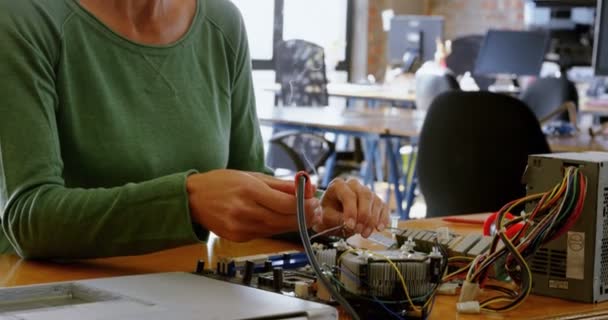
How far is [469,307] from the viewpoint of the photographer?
1.06 metres

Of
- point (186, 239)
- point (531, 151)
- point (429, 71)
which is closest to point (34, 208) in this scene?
point (186, 239)

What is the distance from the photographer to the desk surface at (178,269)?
3.55 ft

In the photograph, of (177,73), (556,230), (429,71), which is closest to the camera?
(556,230)

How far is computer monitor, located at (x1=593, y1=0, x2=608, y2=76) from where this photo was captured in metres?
2.39

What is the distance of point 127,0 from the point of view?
142 centimetres

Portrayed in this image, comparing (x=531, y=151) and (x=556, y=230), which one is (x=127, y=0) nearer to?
(x=556, y=230)

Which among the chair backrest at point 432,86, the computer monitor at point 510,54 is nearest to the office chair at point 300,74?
the chair backrest at point 432,86

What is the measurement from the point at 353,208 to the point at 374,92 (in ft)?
19.2

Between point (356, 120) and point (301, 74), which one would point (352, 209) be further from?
point (301, 74)

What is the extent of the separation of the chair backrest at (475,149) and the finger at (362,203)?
203 cm

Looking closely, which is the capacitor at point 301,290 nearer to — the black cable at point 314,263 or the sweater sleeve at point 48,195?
the black cable at point 314,263

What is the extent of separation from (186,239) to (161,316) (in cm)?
32

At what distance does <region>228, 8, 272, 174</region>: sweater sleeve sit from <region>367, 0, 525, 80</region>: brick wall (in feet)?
22.8

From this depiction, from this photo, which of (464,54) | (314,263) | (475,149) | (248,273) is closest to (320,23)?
(464,54)
